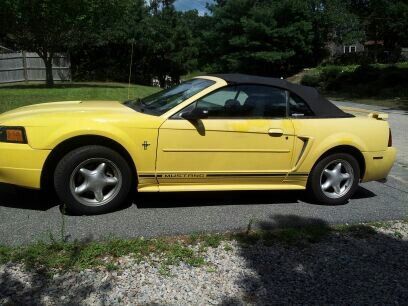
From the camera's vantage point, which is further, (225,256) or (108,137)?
(108,137)

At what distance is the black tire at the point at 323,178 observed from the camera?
225 inches

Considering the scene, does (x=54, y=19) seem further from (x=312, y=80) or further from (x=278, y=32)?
(x=278, y=32)

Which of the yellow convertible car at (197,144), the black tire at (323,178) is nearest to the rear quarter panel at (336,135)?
the yellow convertible car at (197,144)

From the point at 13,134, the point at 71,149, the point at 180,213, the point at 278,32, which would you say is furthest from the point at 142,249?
the point at 278,32

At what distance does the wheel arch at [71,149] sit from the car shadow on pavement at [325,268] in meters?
1.57

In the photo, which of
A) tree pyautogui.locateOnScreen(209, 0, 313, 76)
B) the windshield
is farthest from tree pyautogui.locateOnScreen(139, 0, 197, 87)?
the windshield

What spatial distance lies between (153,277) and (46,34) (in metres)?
19.9

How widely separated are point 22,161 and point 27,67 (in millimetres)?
24830

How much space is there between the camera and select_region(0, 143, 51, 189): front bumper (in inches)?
190

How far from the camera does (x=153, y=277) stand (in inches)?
149

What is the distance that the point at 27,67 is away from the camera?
27906 millimetres

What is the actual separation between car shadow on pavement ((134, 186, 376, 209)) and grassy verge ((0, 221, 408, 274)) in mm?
964

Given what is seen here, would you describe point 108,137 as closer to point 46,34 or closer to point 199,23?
point 46,34

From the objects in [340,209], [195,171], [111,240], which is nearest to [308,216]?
[340,209]
